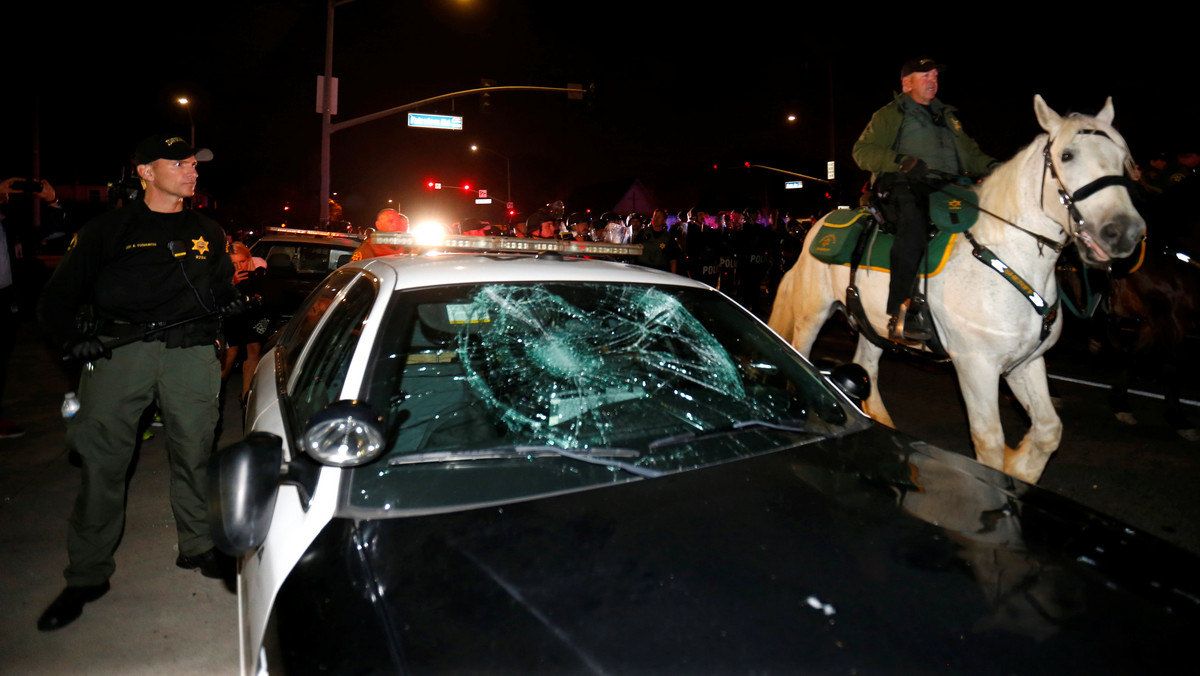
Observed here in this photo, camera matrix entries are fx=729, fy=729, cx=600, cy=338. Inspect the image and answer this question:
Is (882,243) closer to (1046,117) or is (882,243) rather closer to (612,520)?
(1046,117)

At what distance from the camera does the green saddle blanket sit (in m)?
4.94

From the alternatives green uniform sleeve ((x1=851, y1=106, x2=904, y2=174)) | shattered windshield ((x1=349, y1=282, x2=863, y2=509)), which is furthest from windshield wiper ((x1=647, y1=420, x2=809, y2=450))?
green uniform sleeve ((x1=851, y1=106, x2=904, y2=174))

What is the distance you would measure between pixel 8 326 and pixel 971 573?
7.29 m

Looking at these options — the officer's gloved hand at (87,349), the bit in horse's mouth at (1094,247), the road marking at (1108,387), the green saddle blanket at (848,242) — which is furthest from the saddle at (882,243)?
the officer's gloved hand at (87,349)

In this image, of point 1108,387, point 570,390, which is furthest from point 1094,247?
point 1108,387

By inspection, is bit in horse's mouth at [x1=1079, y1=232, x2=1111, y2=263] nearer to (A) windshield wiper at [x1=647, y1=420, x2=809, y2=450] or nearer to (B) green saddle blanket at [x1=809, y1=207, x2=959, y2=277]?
(B) green saddle blanket at [x1=809, y1=207, x2=959, y2=277]

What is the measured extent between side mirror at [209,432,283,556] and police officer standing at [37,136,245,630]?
6.12ft

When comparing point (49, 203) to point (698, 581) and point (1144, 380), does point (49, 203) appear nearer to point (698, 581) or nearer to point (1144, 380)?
point (698, 581)

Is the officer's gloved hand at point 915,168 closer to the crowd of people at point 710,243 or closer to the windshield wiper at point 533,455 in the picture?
the windshield wiper at point 533,455

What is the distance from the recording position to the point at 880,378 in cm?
845

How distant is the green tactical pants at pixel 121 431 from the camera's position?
10.9 feet

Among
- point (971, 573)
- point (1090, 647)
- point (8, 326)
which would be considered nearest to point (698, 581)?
point (971, 573)

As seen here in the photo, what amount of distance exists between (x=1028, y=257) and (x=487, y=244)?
3023mm

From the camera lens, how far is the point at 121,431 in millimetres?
3381
